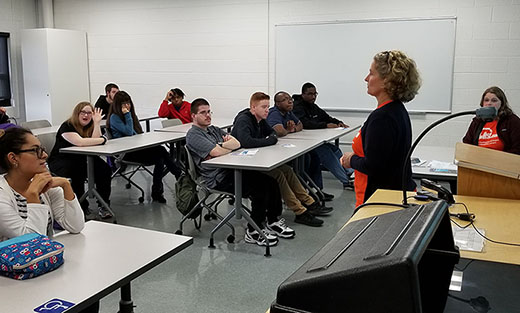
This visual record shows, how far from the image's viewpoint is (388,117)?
225cm

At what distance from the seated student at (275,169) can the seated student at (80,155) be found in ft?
4.26

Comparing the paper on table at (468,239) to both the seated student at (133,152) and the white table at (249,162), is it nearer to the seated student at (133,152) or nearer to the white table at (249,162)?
the white table at (249,162)

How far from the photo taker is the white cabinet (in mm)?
7812

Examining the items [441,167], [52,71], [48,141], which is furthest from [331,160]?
[52,71]

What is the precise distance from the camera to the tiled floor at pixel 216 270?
9.75ft

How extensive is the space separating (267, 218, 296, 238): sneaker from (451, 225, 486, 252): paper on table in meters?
2.37

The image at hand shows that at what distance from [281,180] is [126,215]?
158 centimetres

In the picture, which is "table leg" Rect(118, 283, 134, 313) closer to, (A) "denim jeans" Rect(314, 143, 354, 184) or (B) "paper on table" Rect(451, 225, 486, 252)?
(B) "paper on table" Rect(451, 225, 486, 252)

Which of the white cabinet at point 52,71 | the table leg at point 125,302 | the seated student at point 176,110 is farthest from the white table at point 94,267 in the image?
the white cabinet at point 52,71

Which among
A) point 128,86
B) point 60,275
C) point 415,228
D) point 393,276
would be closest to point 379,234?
point 415,228

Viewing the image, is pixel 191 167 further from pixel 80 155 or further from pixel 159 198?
pixel 159 198

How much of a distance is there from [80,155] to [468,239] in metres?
3.77

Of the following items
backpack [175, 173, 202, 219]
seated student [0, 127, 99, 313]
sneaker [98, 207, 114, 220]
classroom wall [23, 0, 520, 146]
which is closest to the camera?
seated student [0, 127, 99, 313]

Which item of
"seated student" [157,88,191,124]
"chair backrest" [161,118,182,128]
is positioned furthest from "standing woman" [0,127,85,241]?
"seated student" [157,88,191,124]
